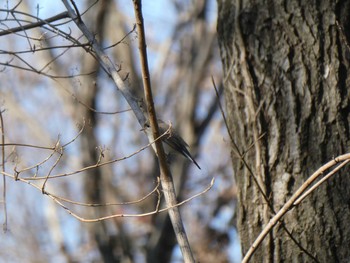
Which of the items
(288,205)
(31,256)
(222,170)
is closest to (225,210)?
(222,170)

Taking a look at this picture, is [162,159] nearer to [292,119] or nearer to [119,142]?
[292,119]

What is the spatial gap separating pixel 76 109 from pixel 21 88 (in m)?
4.83

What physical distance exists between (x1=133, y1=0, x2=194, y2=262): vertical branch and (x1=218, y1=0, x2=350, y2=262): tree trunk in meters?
0.67

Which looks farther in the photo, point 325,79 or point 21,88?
point 21,88

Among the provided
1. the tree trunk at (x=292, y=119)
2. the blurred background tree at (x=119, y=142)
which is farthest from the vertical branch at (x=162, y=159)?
the blurred background tree at (x=119, y=142)

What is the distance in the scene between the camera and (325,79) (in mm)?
3406

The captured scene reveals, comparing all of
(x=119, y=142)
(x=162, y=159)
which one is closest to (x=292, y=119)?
(x=162, y=159)

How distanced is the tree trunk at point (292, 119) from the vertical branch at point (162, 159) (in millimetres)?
673

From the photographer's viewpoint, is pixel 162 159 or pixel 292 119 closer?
pixel 162 159

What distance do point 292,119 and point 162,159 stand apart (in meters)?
0.85

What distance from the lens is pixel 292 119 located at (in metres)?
3.42

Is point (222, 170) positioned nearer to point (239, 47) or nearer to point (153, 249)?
point (153, 249)

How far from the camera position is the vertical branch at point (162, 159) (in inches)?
106

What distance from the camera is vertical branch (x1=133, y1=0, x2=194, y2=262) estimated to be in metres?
2.69
